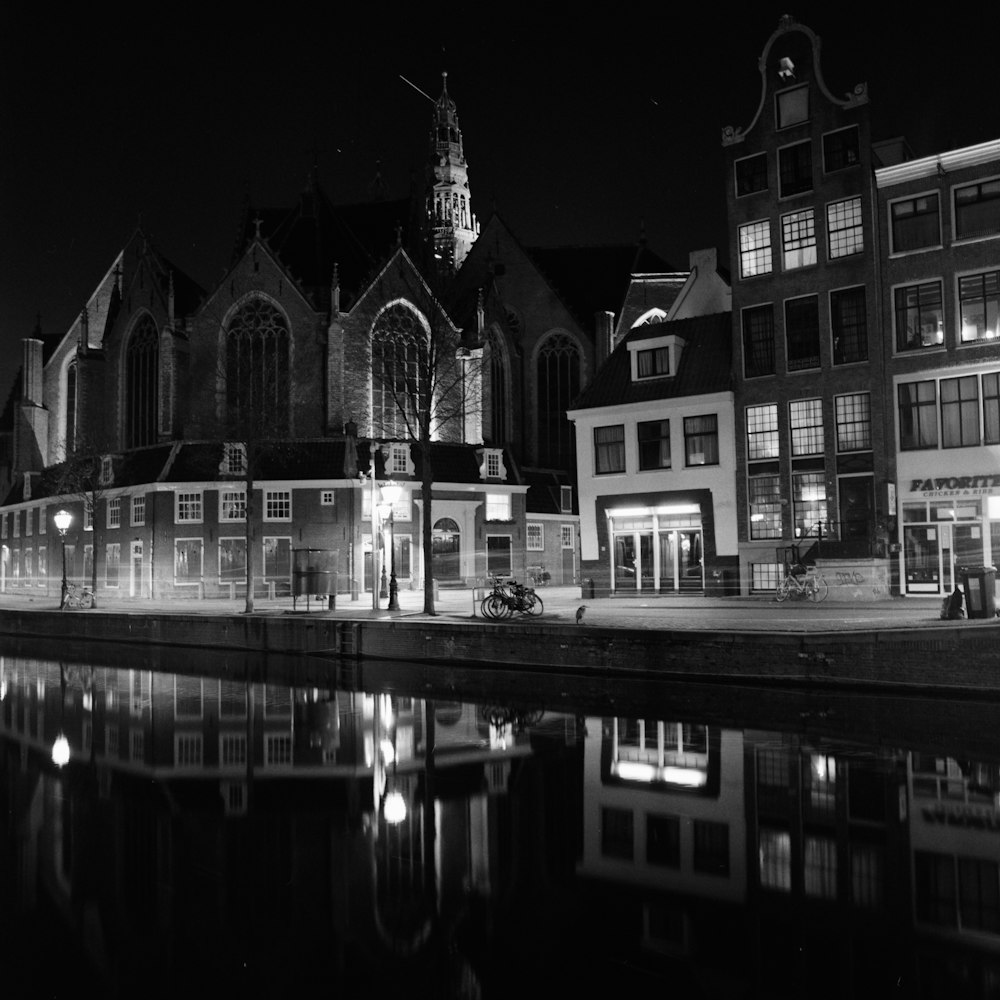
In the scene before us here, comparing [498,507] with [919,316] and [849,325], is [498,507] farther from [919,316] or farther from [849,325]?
[919,316]

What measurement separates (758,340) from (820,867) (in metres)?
25.4

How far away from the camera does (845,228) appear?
100 ft

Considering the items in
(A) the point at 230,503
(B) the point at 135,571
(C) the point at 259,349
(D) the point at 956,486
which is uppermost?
(C) the point at 259,349

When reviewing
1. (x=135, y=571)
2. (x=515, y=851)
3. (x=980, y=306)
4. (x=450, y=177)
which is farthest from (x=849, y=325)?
(x=450, y=177)

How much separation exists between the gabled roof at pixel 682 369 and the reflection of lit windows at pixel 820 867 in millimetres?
24017

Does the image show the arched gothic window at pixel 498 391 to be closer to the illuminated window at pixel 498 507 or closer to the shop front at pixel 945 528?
the illuminated window at pixel 498 507

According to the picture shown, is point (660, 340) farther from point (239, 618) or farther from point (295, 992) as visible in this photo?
point (295, 992)

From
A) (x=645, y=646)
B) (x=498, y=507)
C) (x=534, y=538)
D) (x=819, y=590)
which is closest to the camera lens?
(x=645, y=646)

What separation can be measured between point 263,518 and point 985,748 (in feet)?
121

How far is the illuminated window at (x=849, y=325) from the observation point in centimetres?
3033

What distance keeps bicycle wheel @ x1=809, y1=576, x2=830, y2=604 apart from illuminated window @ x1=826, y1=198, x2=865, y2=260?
35.1 feet

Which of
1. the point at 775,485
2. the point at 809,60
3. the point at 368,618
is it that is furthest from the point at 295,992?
the point at 809,60

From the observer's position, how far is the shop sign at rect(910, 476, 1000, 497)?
2798 cm

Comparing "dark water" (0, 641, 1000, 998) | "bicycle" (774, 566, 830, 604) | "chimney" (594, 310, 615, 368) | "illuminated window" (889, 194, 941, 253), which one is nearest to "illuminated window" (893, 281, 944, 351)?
"illuminated window" (889, 194, 941, 253)
